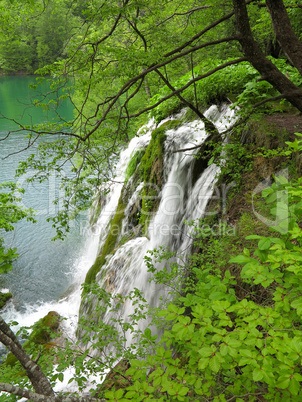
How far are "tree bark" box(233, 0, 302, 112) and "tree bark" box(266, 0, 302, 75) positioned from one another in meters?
0.28

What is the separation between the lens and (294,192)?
192 cm

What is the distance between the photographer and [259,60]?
361 cm

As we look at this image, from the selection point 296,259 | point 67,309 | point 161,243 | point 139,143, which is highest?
point 139,143

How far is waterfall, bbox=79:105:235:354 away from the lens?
18.0 feet

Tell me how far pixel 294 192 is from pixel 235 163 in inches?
118

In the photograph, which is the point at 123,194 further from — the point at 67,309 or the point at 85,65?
the point at 85,65

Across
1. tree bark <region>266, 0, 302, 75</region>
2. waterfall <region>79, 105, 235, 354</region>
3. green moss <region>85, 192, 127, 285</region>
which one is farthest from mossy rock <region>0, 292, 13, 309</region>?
tree bark <region>266, 0, 302, 75</region>

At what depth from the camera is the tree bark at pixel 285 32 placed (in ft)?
11.5

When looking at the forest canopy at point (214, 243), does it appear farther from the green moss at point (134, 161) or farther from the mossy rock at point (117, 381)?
the green moss at point (134, 161)

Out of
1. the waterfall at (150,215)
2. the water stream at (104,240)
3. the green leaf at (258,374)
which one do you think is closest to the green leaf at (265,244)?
the green leaf at (258,374)

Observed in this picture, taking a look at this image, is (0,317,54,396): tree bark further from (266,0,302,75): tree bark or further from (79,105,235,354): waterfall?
(266,0,302,75): tree bark

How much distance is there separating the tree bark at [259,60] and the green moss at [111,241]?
592 cm

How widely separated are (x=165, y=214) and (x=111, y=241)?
9.75 feet

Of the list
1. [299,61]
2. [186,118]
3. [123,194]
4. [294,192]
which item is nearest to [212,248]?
[294,192]
